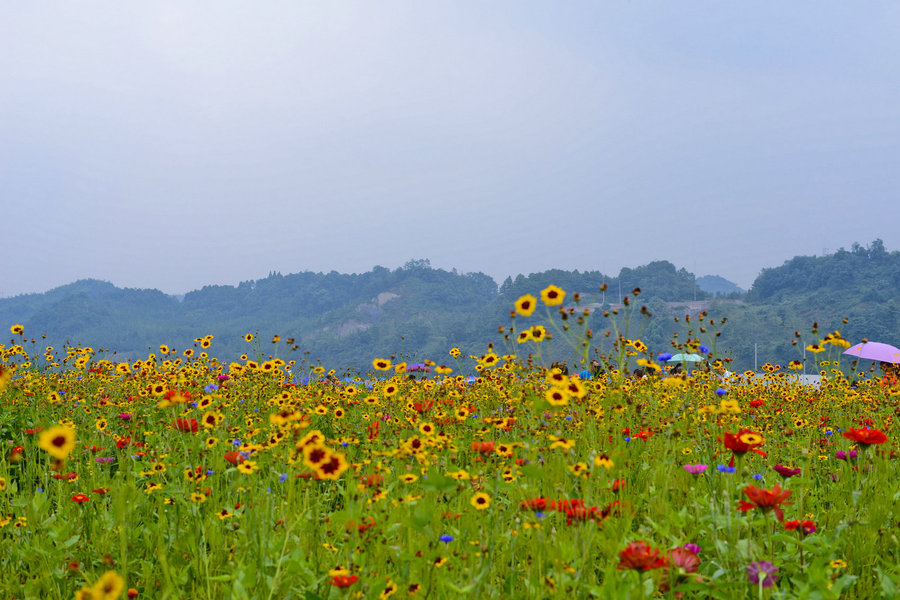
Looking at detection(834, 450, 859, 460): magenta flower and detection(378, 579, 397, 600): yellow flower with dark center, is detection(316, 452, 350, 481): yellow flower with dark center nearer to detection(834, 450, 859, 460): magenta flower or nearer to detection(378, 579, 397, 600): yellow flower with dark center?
detection(378, 579, 397, 600): yellow flower with dark center

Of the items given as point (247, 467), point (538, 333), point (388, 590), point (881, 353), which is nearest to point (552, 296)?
point (538, 333)

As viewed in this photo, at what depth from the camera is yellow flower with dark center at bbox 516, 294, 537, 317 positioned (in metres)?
2.64

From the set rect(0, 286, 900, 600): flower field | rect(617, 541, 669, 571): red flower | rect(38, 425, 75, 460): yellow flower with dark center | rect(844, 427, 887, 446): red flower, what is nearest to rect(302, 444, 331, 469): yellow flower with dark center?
rect(0, 286, 900, 600): flower field

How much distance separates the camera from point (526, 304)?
2.71m

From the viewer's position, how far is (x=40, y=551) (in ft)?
7.72

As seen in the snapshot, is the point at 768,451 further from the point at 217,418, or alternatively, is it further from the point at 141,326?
the point at 141,326

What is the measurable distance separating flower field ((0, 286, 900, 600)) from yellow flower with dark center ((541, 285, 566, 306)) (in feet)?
0.06

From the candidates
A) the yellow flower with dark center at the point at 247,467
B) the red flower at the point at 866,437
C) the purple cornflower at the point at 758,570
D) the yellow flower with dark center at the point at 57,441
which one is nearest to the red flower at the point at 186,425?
the yellow flower with dark center at the point at 247,467

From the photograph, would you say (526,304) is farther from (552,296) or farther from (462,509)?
(462,509)

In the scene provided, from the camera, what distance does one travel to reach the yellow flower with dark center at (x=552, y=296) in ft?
8.54

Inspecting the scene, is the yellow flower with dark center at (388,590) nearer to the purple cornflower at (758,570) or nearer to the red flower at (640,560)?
the red flower at (640,560)

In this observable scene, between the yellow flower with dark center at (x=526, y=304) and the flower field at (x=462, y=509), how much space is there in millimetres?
14

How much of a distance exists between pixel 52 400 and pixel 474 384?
4729mm

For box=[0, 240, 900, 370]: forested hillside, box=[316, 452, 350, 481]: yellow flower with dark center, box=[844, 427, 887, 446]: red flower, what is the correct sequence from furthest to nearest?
box=[0, 240, 900, 370]: forested hillside → box=[844, 427, 887, 446]: red flower → box=[316, 452, 350, 481]: yellow flower with dark center
